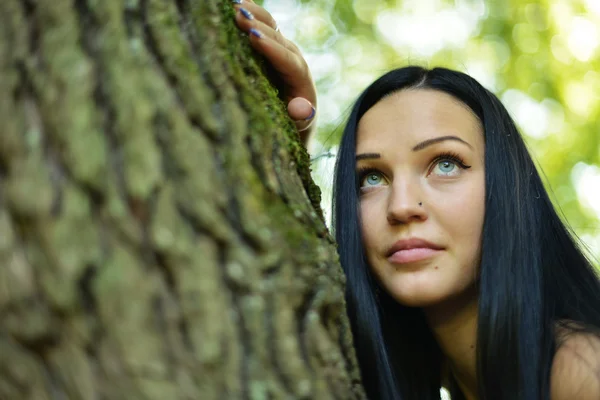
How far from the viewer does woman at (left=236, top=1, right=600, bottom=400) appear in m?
2.07

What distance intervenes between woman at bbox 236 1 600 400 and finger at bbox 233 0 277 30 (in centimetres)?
7

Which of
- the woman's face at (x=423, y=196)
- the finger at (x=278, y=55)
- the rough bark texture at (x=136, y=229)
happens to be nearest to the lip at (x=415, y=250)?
the woman's face at (x=423, y=196)

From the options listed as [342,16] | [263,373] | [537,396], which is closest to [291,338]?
[263,373]

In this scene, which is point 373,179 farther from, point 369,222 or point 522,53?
point 522,53

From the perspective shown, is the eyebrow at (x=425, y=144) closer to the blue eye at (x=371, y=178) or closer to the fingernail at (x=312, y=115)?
the blue eye at (x=371, y=178)

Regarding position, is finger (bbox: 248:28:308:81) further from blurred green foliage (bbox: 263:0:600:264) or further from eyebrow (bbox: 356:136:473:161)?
blurred green foliage (bbox: 263:0:600:264)

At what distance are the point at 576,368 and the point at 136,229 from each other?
5.02ft

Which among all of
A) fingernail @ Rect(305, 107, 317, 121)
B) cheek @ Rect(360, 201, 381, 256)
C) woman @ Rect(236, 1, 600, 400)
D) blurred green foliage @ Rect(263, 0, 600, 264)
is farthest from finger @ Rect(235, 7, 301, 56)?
blurred green foliage @ Rect(263, 0, 600, 264)

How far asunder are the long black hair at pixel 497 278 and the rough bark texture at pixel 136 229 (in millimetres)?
1025

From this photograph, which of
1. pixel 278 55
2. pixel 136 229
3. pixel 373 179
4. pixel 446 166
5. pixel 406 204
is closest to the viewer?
pixel 136 229

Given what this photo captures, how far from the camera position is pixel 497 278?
7.09ft

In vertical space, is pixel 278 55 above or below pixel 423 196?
above

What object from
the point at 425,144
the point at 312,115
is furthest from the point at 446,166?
the point at 312,115

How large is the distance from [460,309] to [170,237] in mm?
1621
